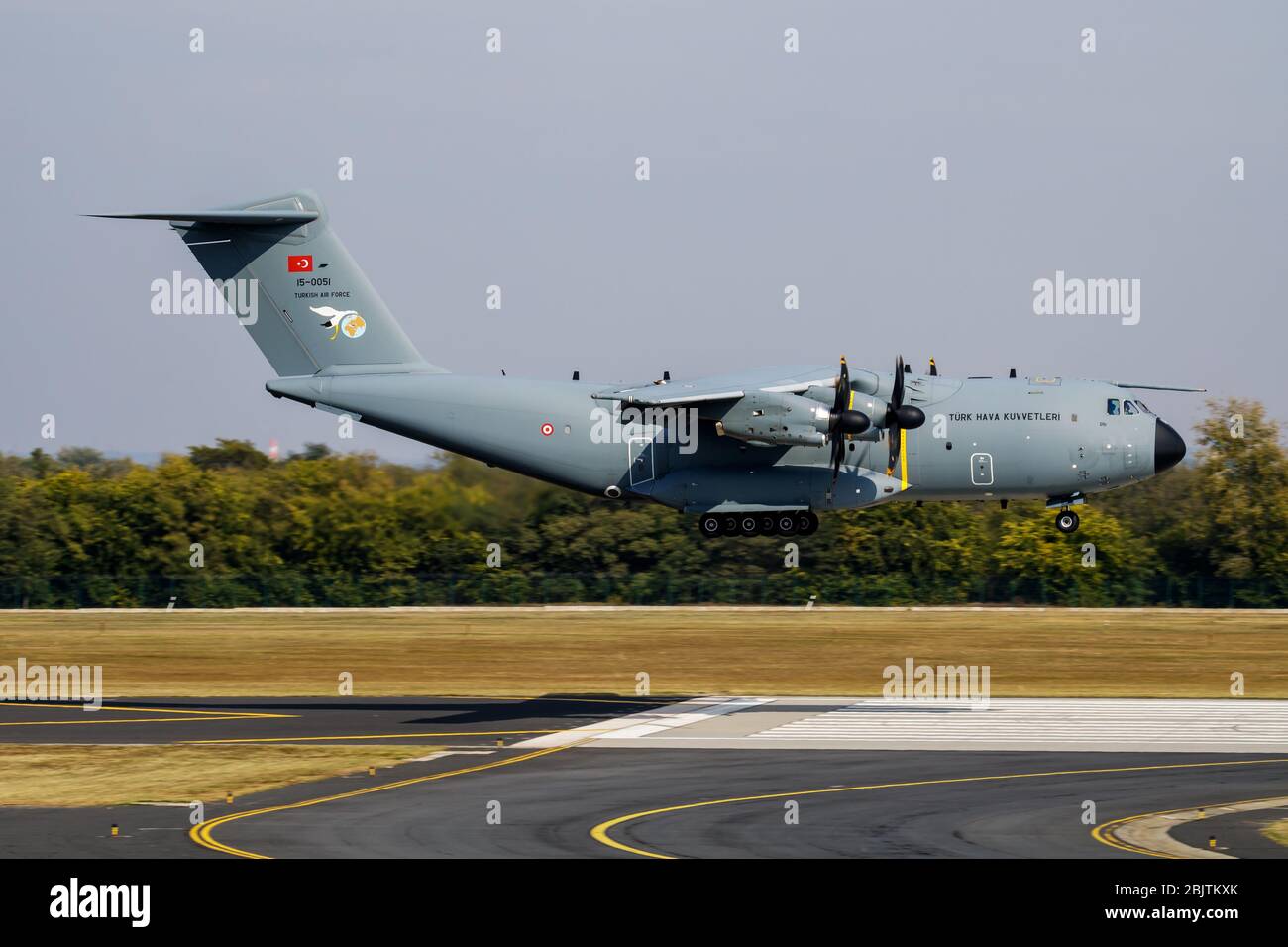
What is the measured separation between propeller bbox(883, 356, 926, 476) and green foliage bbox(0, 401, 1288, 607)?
3125 centimetres

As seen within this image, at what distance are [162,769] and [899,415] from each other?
19.4m

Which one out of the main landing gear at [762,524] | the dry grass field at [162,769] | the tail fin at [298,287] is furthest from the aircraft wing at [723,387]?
the dry grass field at [162,769]

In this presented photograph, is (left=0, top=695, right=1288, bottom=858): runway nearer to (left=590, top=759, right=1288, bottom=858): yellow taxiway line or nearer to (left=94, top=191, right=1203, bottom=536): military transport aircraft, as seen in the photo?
(left=590, top=759, right=1288, bottom=858): yellow taxiway line

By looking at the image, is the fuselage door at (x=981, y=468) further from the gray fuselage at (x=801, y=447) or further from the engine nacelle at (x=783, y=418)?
the engine nacelle at (x=783, y=418)

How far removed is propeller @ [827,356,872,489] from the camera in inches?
1521

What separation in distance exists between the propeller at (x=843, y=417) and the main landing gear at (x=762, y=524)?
241 cm

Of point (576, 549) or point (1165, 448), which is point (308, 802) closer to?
point (1165, 448)

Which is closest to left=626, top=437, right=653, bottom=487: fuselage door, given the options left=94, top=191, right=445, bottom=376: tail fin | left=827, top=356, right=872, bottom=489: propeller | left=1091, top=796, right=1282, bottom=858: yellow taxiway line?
left=827, top=356, right=872, bottom=489: propeller

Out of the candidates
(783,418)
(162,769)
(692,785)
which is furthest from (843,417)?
(162,769)

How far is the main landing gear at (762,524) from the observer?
40562 millimetres

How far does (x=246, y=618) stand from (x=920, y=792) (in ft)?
155

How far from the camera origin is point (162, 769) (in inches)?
1391
